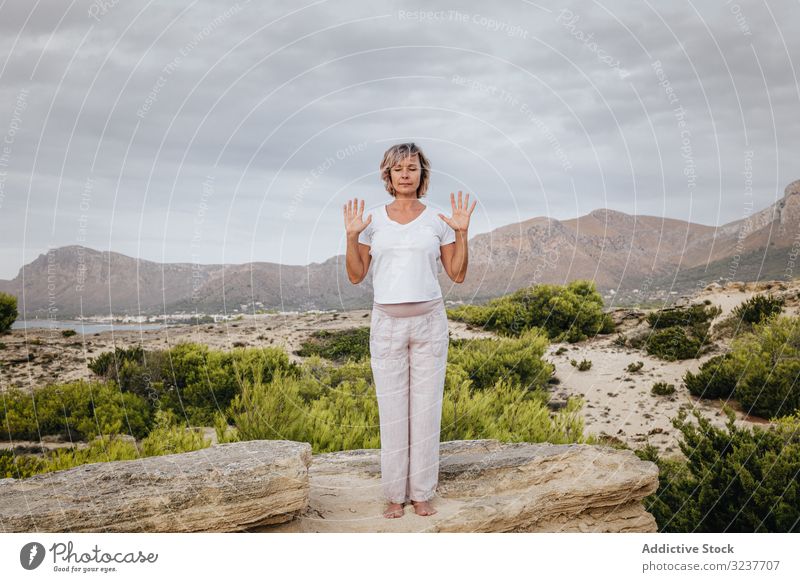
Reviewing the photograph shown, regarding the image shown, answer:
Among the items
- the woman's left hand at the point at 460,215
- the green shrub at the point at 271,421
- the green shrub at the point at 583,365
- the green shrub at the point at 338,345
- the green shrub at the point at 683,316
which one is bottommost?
the green shrub at the point at 583,365

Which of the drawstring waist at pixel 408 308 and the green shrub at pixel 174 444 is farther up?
the drawstring waist at pixel 408 308

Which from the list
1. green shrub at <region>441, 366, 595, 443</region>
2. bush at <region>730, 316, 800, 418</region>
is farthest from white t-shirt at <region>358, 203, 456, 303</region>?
bush at <region>730, 316, 800, 418</region>

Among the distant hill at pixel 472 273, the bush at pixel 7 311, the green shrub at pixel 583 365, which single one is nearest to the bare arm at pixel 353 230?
the distant hill at pixel 472 273

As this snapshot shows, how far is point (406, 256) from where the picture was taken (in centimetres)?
488

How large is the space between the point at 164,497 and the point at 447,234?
315cm

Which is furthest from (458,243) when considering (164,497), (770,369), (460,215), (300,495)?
(770,369)

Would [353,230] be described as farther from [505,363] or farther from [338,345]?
[338,345]

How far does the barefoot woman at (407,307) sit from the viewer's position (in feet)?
16.0

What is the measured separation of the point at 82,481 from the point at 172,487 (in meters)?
0.91

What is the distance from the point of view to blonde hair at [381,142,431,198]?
16.4ft

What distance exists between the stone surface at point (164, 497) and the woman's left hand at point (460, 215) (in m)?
2.41

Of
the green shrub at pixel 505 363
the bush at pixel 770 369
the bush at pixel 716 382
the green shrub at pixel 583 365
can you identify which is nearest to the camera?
the bush at pixel 770 369

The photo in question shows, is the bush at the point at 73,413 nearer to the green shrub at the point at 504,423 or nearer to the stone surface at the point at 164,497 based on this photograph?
the stone surface at the point at 164,497

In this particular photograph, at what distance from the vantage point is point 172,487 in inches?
188
